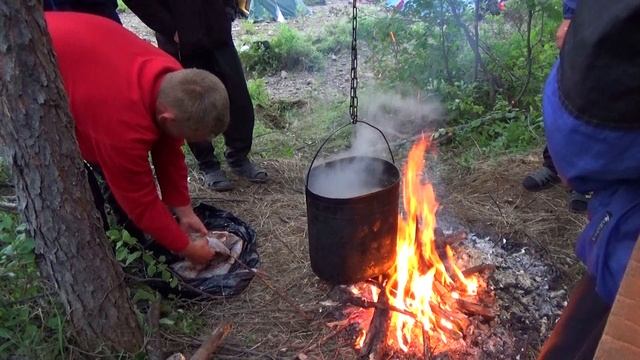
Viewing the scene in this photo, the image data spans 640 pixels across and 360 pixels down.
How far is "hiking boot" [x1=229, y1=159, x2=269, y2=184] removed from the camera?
4.37m

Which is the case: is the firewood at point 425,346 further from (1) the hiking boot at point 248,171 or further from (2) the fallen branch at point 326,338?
(1) the hiking boot at point 248,171

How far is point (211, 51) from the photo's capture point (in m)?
3.95

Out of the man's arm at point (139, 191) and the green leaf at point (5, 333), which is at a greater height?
the man's arm at point (139, 191)

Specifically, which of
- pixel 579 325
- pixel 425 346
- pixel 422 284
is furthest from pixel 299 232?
pixel 579 325

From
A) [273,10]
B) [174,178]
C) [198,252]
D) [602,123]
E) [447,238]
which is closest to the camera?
[602,123]

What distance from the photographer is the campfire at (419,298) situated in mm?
2625

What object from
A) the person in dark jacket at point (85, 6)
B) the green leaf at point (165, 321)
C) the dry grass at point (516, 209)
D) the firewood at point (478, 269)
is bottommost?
the dry grass at point (516, 209)

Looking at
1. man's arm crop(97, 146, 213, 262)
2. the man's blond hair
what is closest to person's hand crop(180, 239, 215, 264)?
man's arm crop(97, 146, 213, 262)

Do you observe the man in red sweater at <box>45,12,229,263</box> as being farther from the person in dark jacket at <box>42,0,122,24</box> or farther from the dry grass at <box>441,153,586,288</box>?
the dry grass at <box>441,153,586,288</box>

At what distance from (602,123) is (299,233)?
9.12 ft

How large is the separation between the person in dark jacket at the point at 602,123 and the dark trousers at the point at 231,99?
10.2 feet

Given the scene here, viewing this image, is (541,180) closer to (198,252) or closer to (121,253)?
(198,252)

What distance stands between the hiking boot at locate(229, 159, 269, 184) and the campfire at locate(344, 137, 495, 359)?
153 cm

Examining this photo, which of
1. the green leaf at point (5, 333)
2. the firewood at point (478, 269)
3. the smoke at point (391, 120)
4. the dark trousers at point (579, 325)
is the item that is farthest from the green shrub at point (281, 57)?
the dark trousers at point (579, 325)
